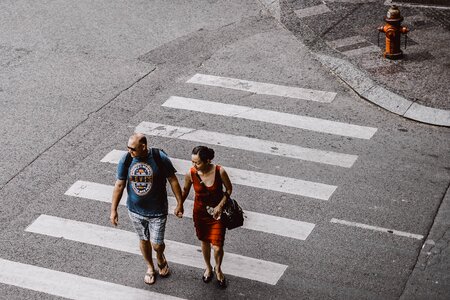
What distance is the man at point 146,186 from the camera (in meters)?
8.88

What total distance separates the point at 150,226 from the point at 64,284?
142cm

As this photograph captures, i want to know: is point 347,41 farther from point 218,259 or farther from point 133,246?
point 218,259

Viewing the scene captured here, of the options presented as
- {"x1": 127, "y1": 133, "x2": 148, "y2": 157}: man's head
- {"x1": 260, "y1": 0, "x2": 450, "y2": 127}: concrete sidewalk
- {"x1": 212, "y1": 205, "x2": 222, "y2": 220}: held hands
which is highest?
{"x1": 127, "y1": 133, "x2": 148, "y2": 157}: man's head

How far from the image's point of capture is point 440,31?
1520 centimetres

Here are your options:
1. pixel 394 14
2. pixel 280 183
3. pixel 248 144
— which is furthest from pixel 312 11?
pixel 280 183

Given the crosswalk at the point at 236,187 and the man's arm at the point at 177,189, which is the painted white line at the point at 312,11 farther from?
the man's arm at the point at 177,189

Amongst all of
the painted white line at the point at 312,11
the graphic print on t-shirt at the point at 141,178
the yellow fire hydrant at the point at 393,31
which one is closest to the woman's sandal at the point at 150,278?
the graphic print on t-shirt at the point at 141,178

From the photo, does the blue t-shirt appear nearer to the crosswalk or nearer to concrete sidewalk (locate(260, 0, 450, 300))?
the crosswalk

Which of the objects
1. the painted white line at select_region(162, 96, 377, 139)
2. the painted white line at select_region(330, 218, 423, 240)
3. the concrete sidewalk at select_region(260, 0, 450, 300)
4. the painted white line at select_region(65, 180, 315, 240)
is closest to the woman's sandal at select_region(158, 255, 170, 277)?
the painted white line at select_region(65, 180, 315, 240)

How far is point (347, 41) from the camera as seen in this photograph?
1511cm

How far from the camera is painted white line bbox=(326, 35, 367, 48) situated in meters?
15.0

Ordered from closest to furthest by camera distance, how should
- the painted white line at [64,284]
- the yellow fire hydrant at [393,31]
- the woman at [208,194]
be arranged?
the woman at [208,194] < the painted white line at [64,284] < the yellow fire hydrant at [393,31]

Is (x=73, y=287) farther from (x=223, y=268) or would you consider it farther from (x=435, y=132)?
(x=435, y=132)

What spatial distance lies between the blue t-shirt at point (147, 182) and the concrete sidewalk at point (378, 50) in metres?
5.32
